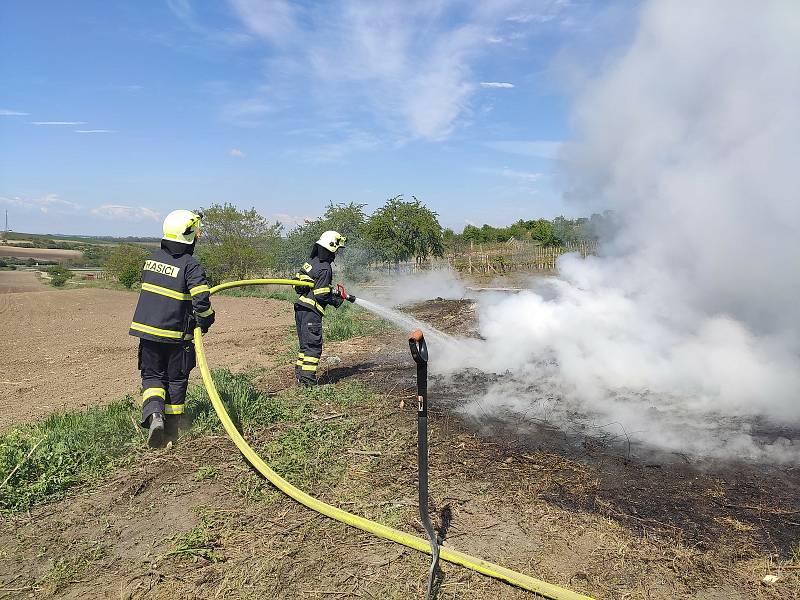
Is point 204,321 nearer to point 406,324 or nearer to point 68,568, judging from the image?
point 68,568

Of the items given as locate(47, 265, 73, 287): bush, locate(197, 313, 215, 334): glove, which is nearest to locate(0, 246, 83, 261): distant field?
locate(47, 265, 73, 287): bush

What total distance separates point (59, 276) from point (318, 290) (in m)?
45.6

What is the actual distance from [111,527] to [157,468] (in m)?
0.94

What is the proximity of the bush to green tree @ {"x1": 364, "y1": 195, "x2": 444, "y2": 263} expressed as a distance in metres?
28.8

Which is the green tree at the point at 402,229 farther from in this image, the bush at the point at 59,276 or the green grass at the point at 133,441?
the bush at the point at 59,276

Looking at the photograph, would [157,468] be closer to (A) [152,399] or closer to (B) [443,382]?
(A) [152,399]

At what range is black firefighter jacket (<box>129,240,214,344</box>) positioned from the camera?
5184 millimetres

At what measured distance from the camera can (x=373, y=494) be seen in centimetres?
427

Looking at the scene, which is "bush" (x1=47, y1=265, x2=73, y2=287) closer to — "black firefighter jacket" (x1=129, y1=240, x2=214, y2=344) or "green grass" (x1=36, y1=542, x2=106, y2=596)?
"black firefighter jacket" (x1=129, y1=240, x2=214, y2=344)

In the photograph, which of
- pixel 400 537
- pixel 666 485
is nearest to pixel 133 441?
pixel 400 537

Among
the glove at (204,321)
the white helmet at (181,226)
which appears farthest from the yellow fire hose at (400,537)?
the white helmet at (181,226)

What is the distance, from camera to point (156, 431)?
5059 mm

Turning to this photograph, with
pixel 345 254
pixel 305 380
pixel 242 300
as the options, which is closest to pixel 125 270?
pixel 242 300

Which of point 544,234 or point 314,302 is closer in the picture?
point 314,302
